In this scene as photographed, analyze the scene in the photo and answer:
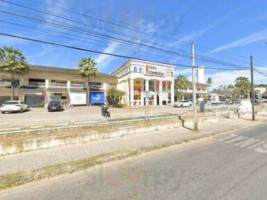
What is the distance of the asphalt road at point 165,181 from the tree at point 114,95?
37368 millimetres

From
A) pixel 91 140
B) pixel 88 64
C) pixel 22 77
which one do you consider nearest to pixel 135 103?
pixel 88 64

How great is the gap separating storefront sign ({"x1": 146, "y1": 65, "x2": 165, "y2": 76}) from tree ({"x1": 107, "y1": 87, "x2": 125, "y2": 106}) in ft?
39.9

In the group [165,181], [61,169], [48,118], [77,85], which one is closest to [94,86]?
[77,85]

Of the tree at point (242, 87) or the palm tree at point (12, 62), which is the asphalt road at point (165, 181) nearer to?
the palm tree at point (12, 62)

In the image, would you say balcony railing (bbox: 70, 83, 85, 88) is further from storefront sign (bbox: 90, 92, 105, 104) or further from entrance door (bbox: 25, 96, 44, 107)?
entrance door (bbox: 25, 96, 44, 107)

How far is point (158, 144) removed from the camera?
35.8 feet

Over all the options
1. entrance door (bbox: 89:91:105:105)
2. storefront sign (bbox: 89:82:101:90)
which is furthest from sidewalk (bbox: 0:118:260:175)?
storefront sign (bbox: 89:82:101:90)

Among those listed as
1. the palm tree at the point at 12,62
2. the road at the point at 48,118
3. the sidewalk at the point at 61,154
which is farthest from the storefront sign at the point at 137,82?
the sidewalk at the point at 61,154

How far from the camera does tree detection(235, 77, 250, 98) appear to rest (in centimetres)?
8756

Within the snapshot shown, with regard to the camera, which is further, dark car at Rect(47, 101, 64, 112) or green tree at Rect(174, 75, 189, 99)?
green tree at Rect(174, 75, 189, 99)

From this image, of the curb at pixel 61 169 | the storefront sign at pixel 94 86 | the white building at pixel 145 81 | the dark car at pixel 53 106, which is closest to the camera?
the curb at pixel 61 169

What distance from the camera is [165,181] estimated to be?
19.7 feet

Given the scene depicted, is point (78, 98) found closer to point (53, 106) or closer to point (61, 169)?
point (53, 106)

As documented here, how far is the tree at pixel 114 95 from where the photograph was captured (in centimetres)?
4600
